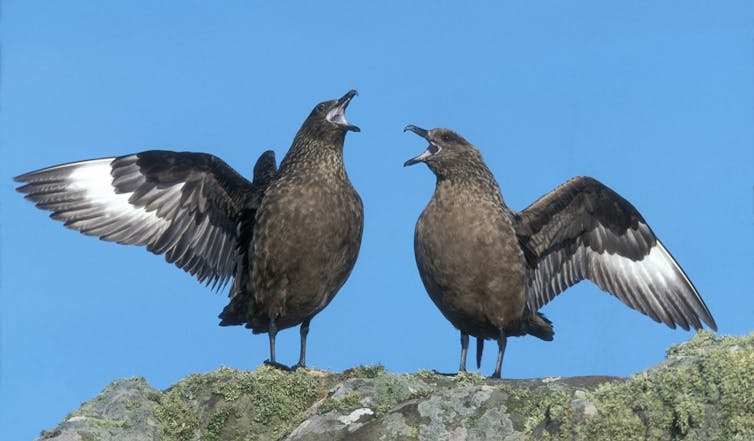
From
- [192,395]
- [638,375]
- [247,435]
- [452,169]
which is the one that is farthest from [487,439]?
[452,169]

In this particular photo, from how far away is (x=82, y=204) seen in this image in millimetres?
10414

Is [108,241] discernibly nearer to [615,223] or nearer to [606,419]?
[615,223]

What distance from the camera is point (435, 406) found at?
6812 millimetres

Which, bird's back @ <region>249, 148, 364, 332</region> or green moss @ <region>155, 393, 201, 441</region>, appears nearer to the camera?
green moss @ <region>155, 393, 201, 441</region>

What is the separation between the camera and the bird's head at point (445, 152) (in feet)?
34.3

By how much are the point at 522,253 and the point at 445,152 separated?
1244mm

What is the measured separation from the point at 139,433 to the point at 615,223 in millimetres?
5525

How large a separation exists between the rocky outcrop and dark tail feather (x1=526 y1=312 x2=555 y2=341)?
2.53 meters

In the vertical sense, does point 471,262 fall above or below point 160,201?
below

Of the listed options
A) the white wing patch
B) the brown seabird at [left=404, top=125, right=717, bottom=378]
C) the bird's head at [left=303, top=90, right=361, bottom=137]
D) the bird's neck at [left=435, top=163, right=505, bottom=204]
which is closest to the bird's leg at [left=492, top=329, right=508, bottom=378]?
the brown seabird at [left=404, top=125, right=717, bottom=378]

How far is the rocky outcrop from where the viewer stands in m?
5.46

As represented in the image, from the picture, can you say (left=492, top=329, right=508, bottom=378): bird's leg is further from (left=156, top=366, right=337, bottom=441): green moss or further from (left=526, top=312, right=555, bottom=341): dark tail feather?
(left=156, top=366, right=337, bottom=441): green moss

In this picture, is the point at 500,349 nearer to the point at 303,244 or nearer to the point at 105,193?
the point at 303,244

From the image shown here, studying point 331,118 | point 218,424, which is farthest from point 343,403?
point 331,118
